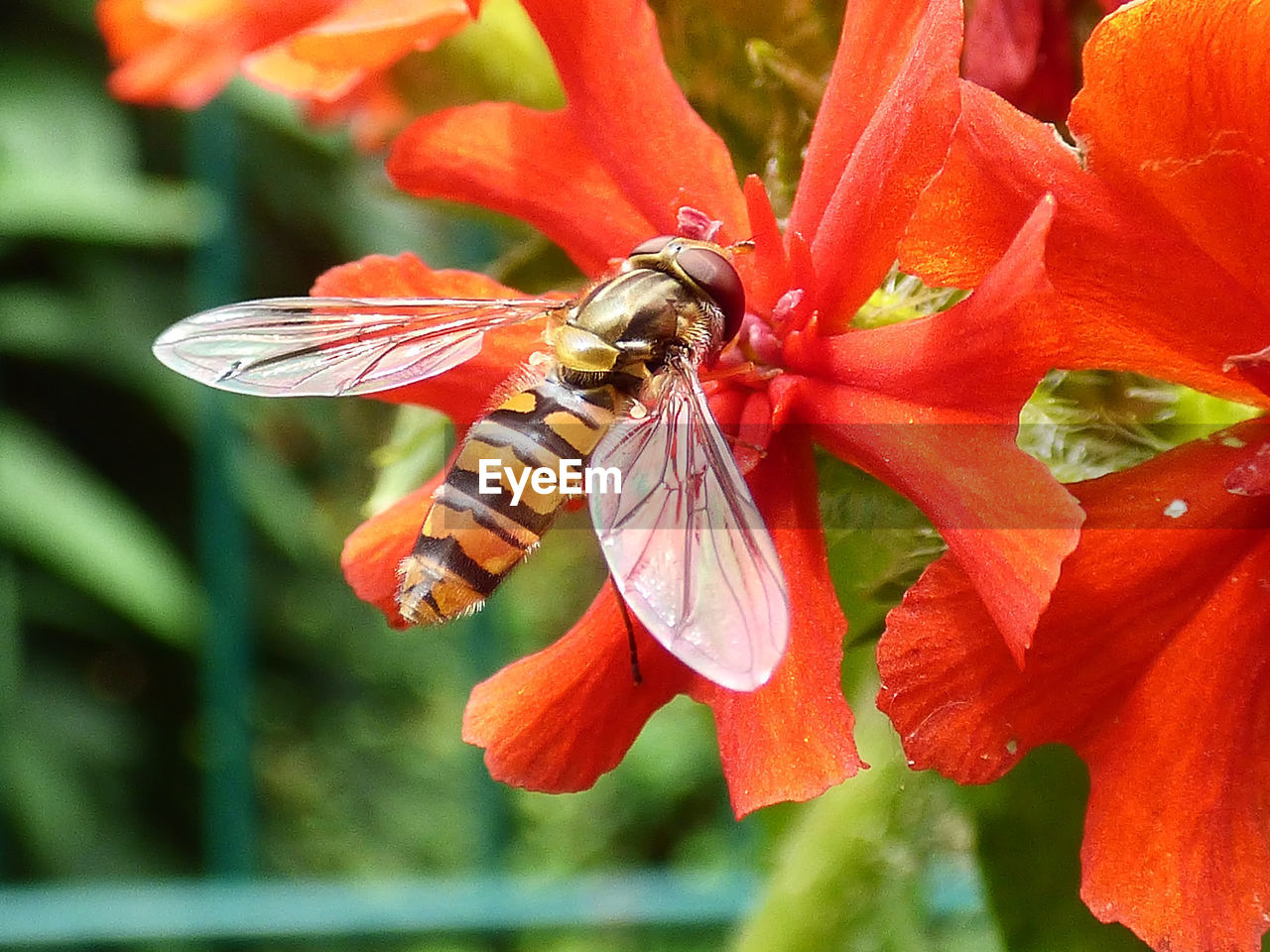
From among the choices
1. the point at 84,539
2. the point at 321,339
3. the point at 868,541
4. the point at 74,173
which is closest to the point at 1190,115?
the point at 868,541

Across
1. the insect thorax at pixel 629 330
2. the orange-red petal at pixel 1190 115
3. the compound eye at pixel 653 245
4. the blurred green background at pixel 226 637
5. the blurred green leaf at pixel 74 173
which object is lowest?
the blurred green background at pixel 226 637

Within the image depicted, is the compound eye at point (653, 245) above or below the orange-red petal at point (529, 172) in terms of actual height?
below

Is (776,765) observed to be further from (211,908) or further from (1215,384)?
(211,908)

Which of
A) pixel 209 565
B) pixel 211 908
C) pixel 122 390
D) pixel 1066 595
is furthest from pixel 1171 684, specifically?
pixel 122 390

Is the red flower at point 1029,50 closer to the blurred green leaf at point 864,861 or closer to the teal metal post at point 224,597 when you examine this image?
the blurred green leaf at point 864,861

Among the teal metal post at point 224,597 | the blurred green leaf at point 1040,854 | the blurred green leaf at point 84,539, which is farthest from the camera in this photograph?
the blurred green leaf at point 84,539

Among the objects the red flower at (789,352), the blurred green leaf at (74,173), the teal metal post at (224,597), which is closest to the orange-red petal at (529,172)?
the red flower at (789,352)

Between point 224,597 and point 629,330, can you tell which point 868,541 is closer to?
point 629,330
